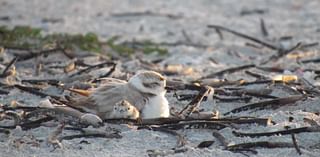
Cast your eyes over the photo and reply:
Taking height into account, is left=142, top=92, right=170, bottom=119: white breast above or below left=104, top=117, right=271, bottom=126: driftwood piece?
above

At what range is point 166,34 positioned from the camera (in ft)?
33.4

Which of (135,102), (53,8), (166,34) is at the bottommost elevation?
(135,102)

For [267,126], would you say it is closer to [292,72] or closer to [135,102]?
[135,102]

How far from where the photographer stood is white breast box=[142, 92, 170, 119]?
5172mm

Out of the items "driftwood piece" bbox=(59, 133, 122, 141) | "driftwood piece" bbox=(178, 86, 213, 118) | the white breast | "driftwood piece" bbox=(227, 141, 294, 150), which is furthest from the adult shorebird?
"driftwood piece" bbox=(227, 141, 294, 150)

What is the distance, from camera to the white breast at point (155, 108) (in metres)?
5.17

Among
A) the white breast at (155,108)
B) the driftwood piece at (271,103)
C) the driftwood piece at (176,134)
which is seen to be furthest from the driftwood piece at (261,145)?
the driftwood piece at (271,103)

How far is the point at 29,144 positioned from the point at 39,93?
4.14ft

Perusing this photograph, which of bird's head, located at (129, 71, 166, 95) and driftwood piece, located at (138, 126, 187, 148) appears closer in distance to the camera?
driftwood piece, located at (138, 126, 187, 148)

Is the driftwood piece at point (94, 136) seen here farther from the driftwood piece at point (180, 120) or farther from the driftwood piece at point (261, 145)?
the driftwood piece at point (261, 145)

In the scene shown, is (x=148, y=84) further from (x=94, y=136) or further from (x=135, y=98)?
(x=94, y=136)

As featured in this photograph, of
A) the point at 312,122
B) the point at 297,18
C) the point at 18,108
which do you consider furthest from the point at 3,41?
the point at 297,18

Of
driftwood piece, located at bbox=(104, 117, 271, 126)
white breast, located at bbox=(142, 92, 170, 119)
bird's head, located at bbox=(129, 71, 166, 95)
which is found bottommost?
driftwood piece, located at bbox=(104, 117, 271, 126)

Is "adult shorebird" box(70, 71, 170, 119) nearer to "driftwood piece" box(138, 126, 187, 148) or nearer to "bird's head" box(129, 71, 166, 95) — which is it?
"bird's head" box(129, 71, 166, 95)
